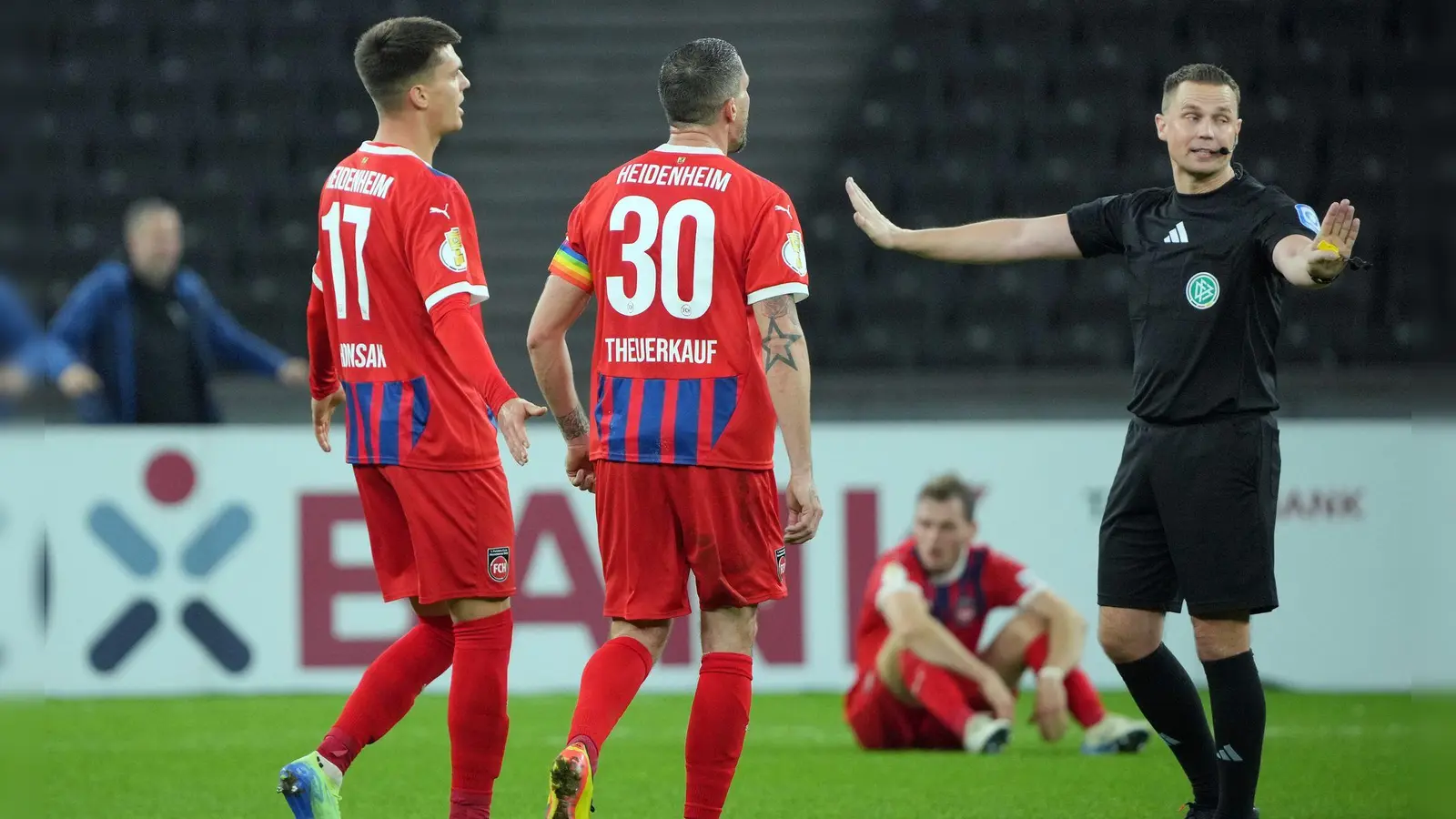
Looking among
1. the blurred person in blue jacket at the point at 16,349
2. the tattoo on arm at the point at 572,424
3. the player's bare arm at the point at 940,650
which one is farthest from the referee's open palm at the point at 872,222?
the blurred person in blue jacket at the point at 16,349

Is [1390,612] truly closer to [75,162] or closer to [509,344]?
[509,344]

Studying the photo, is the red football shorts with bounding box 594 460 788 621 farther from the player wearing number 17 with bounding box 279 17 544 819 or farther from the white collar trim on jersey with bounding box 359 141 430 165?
the white collar trim on jersey with bounding box 359 141 430 165

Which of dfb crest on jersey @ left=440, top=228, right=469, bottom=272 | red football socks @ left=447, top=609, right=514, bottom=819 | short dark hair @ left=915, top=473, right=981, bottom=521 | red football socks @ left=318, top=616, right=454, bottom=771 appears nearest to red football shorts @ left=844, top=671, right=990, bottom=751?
short dark hair @ left=915, top=473, right=981, bottom=521

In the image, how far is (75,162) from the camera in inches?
481

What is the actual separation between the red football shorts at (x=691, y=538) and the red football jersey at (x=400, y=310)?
0.43 m

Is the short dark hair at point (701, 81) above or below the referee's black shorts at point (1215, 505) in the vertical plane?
above

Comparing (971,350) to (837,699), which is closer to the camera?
(837,699)

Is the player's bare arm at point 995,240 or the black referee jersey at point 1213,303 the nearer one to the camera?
the black referee jersey at point 1213,303

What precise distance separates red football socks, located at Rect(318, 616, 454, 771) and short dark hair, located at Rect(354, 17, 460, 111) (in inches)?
53.1

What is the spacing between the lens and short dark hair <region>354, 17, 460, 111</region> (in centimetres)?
426

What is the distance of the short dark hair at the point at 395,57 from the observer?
4.26 metres

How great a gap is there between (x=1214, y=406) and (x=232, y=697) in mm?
5479

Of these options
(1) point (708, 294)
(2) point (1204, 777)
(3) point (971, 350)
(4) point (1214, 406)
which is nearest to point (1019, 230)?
(4) point (1214, 406)

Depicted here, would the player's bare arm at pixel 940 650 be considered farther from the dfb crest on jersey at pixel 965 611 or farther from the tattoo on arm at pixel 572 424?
the tattoo on arm at pixel 572 424
